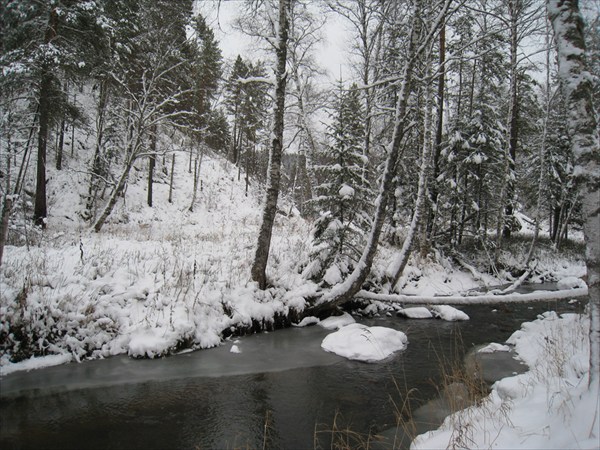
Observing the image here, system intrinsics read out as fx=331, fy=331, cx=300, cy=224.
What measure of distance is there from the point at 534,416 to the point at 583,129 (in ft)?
9.29

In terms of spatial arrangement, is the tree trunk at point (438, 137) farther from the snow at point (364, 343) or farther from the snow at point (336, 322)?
the snow at point (364, 343)

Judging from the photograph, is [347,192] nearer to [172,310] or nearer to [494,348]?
[494,348]

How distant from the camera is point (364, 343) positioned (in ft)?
22.4

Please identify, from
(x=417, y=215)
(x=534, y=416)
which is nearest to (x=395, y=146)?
(x=417, y=215)

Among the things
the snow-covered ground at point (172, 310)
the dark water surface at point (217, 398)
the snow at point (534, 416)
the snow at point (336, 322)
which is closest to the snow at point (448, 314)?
the snow-covered ground at point (172, 310)

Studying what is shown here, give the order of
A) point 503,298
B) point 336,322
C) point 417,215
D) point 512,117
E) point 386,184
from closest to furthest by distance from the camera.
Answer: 1. point 503,298
2. point 386,184
3. point 336,322
4. point 417,215
5. point 512,117

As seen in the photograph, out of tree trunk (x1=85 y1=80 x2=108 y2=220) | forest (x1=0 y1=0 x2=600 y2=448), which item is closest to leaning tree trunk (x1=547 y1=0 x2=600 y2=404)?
forest (x1=0 y1=0 x2=600 y2=448)

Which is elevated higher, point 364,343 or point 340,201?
point 340,201

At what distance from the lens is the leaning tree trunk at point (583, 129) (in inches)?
115

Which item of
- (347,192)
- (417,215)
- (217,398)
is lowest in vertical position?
(217,398)

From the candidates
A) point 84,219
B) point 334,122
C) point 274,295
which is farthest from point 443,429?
point 84,219

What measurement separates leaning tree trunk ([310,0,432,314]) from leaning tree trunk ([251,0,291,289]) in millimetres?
1786

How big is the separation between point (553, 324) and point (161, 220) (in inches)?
910

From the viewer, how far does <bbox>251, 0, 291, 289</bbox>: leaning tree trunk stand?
7.67m
